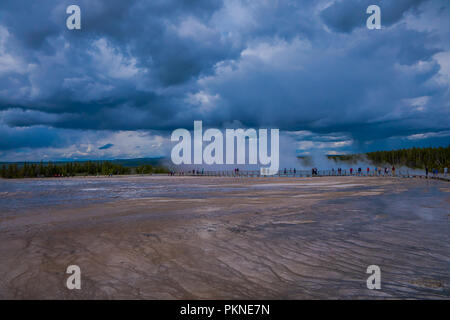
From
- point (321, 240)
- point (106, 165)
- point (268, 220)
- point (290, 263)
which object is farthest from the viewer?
point (106, 165)

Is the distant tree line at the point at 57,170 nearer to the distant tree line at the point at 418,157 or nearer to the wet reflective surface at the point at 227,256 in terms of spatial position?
the wet reflective surface at the point at 227,256

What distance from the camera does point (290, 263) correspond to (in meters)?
5.78

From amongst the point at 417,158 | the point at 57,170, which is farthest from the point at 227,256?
the point at 417,158

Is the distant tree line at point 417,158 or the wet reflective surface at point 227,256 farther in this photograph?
the distant tree line at point 417,158

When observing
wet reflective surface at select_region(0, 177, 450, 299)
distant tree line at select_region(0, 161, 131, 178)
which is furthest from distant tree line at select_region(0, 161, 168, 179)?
wet reflective surface at select_region(0, 177, 450, 299)

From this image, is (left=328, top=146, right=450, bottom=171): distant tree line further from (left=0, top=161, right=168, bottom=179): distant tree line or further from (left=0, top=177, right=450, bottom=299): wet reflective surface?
(left=0, top=177, right=450, bottom=299): wet reflective surface

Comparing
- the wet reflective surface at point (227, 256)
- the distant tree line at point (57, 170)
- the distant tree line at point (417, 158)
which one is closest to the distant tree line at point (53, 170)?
the distant tree line at point (57, 170)

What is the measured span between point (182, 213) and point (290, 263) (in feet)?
23.5

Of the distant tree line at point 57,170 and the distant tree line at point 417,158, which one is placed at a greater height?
the distant tree line at point 417,158

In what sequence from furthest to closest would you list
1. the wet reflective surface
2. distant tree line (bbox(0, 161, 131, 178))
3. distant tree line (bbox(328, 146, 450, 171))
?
distant tree line (bbox(328, 146, 450, 171)) < distant tree line (bbox(0, 161, 131, 178)) < the wet reflective surface

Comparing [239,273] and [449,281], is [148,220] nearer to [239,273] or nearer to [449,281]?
[239,273]

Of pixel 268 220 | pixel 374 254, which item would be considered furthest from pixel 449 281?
pixel 268 220

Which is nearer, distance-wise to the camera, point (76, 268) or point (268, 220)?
point (76, 268)

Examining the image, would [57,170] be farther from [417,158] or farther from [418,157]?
[418,157]
